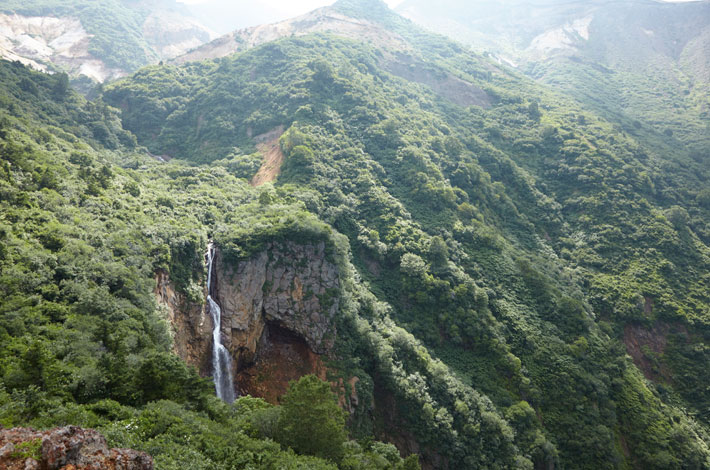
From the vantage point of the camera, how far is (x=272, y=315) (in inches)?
1479

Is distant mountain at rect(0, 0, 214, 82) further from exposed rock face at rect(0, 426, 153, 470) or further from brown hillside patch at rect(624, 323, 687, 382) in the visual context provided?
brown hillside patch at rect(624, 323, 687, 382)

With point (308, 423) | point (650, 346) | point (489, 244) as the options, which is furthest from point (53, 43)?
point (650, 346)

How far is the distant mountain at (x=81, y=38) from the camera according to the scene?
4318 inches

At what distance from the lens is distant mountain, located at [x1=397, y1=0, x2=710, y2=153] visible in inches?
4001

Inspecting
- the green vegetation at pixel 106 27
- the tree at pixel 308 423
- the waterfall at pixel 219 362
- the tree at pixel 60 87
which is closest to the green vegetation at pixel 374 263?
the tree at pixel 308 423

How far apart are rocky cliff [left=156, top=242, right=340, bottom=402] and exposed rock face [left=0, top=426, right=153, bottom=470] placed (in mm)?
18779

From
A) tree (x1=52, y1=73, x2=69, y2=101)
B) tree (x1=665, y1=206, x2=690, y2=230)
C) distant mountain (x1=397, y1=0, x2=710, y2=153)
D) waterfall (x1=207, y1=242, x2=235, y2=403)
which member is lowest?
waterfall (x1=207, y1=242, x2=235, y2=403)

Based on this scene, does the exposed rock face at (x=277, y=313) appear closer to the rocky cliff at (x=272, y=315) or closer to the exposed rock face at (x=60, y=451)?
the rocky cliff at (x=272, y=315)

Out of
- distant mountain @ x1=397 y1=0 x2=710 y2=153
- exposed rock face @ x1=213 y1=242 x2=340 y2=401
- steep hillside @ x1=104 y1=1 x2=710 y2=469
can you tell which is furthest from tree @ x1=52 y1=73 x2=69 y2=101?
distant mountain @ x1=397 y1=0 x2=710 y2=153

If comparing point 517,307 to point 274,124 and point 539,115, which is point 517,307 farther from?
point 539,115

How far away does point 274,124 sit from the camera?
69000 millimetres

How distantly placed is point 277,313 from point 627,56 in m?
164

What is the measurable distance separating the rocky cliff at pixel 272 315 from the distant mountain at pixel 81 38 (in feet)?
319

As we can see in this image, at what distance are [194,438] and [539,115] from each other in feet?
300
